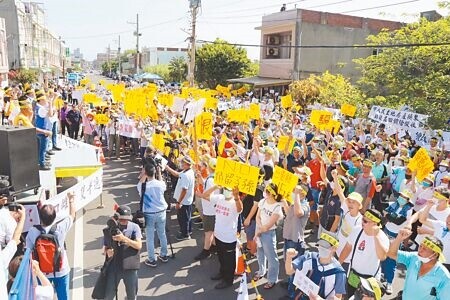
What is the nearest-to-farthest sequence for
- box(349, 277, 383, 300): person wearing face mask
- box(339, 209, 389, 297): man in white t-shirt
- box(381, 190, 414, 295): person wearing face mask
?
box(349, 277, 383, 300): person wearing face mask < box(339, 209, 389, 297): man in white t-shirt < box(381, 190, 414, 295): person wearing face mask

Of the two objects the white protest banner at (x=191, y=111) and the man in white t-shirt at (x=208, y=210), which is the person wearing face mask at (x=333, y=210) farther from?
the white protest banner at (x=191, y=111)

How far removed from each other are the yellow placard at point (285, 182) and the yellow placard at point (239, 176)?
12.0 inches

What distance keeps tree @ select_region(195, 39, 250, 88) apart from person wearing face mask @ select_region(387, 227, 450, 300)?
3695 centimetres

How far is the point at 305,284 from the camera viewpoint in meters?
3.91

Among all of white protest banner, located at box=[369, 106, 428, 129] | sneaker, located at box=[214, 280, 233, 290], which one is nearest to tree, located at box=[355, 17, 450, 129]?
white protest banner, located at box=[369, 106, 428, 129]

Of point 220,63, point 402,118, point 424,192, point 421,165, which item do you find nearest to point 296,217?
point 424,192

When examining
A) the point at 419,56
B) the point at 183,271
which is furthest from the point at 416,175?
the point at 419,56

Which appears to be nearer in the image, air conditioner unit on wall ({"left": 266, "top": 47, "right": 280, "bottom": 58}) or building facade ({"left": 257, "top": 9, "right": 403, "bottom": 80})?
building facade ({"left": 257, "top": 9, "right": 403, "bottom": 80})

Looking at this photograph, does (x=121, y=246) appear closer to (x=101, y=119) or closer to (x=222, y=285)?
(x=222, y=285)

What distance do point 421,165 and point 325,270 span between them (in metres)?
4.50

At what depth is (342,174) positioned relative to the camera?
7551 mm

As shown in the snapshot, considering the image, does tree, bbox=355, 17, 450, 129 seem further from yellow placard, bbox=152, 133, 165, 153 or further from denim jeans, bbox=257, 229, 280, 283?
denim jeans, bbox=257, 229, 280, 283

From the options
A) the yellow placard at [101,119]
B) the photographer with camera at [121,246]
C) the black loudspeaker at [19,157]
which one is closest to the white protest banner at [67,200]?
the black loudspeaker at [19,157]

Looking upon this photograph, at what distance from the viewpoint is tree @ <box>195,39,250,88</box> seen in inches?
1564
